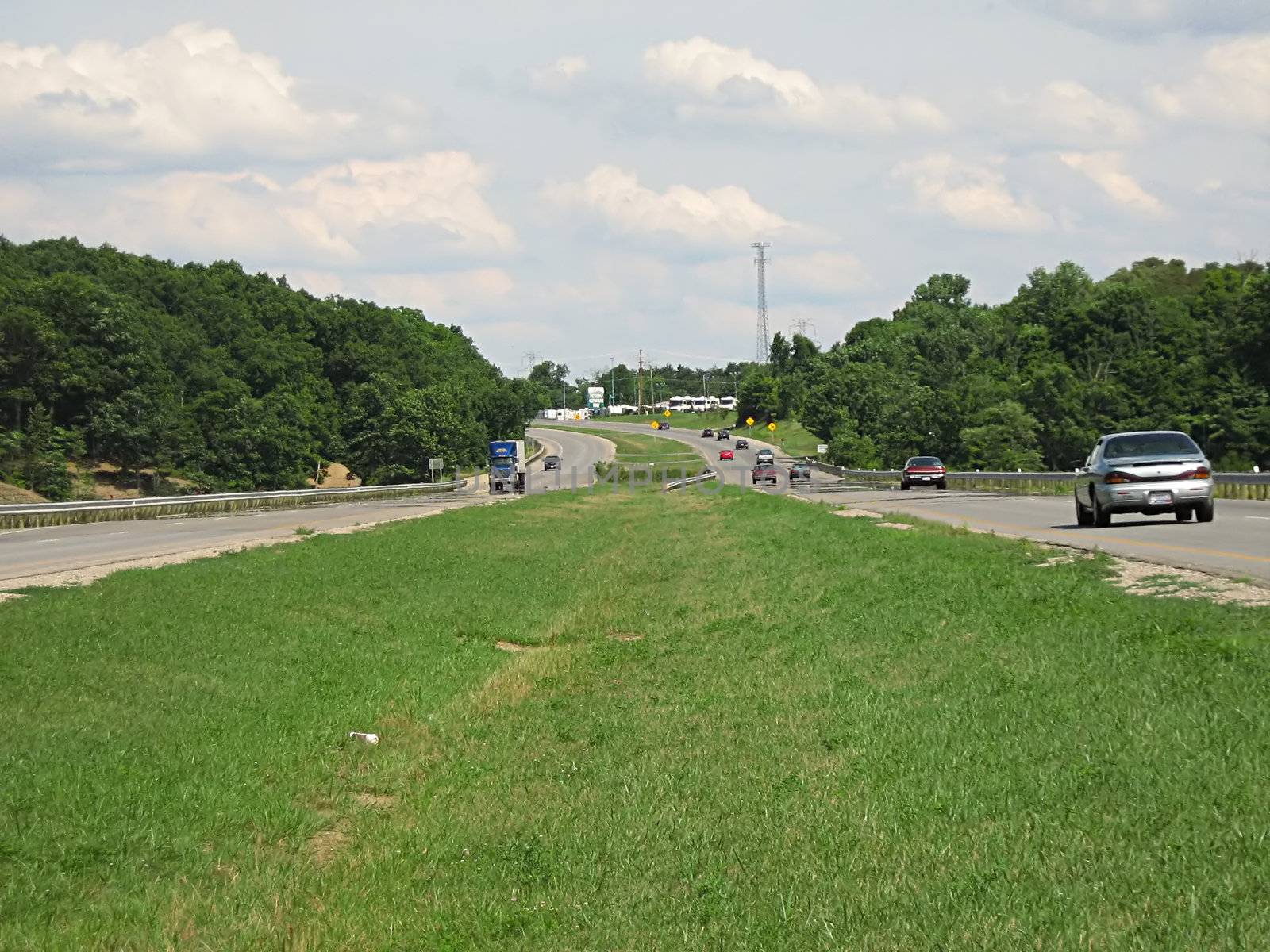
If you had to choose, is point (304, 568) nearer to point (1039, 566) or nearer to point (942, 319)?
point (1039, 566)

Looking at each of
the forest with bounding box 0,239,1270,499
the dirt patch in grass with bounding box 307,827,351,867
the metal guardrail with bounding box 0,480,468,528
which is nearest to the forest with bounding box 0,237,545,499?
the forest with bounding box 0,239,1270,499

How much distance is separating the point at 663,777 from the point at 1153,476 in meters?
18.2

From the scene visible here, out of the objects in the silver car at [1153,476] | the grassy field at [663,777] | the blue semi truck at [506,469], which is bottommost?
the blue semi truck at [506,469]

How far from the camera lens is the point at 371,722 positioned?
43.8ft

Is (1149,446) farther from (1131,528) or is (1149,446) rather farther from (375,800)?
(375,800)

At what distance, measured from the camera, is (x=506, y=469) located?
308 ft

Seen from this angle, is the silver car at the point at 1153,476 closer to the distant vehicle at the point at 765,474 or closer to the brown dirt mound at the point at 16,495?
the brown dirt mound at the point at 16,495

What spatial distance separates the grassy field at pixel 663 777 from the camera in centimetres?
721

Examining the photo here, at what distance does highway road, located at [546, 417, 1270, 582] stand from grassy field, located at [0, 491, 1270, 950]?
2768 millimetres

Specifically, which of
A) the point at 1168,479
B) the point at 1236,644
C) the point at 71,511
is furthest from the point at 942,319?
the point at 1236,644

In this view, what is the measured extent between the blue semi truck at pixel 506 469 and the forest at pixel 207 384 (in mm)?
20154

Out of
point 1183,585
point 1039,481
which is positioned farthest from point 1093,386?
point 1183,585

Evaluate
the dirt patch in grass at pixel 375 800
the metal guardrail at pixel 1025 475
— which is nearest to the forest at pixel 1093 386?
the metal guardrail at pixel 1025 475

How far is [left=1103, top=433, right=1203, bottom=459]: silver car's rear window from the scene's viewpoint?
84.6ft
